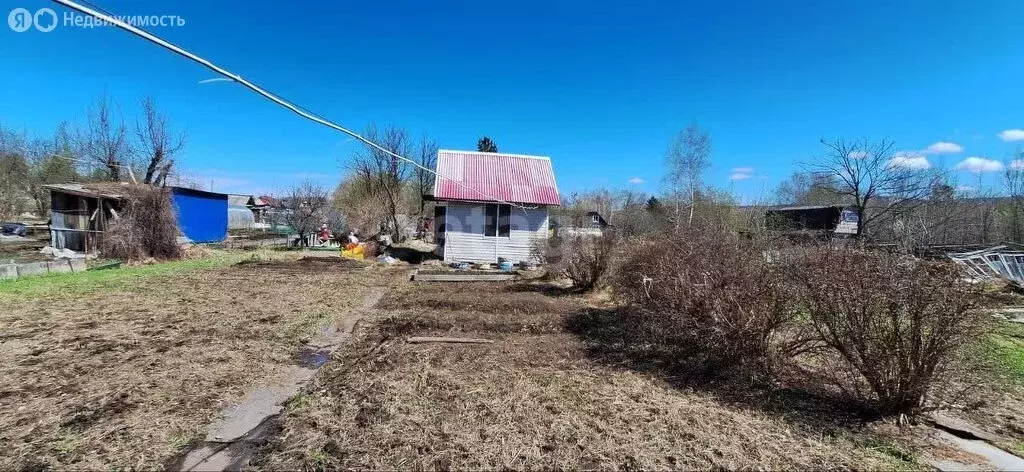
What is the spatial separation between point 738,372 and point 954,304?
1862 millimetres

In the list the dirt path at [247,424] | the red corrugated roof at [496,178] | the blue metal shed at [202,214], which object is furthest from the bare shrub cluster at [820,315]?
the blue metal shed at [202,214]

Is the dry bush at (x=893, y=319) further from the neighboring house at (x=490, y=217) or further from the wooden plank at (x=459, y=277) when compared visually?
the neighboring house at (x=490, y=217)

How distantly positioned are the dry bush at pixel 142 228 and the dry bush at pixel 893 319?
1703 cm

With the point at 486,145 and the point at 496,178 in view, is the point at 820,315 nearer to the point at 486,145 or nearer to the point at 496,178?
the point at 496,178

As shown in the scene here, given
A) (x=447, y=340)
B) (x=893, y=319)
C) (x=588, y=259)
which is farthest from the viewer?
(x=588, y=259)

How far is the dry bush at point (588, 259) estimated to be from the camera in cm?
909

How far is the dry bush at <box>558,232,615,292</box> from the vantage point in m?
9.09

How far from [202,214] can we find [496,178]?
51.3 feet

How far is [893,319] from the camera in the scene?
311 centimetres

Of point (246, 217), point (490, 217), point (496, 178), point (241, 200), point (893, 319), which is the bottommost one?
point (893, 319)

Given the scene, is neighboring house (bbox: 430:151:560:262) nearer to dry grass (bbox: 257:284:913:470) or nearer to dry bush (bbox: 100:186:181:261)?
dry bush (bbox: 100:186:181:261)

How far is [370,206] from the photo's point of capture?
23.5 metres

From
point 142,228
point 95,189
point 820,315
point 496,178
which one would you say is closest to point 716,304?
point 820,315

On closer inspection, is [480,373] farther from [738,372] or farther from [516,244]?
[516,244]
